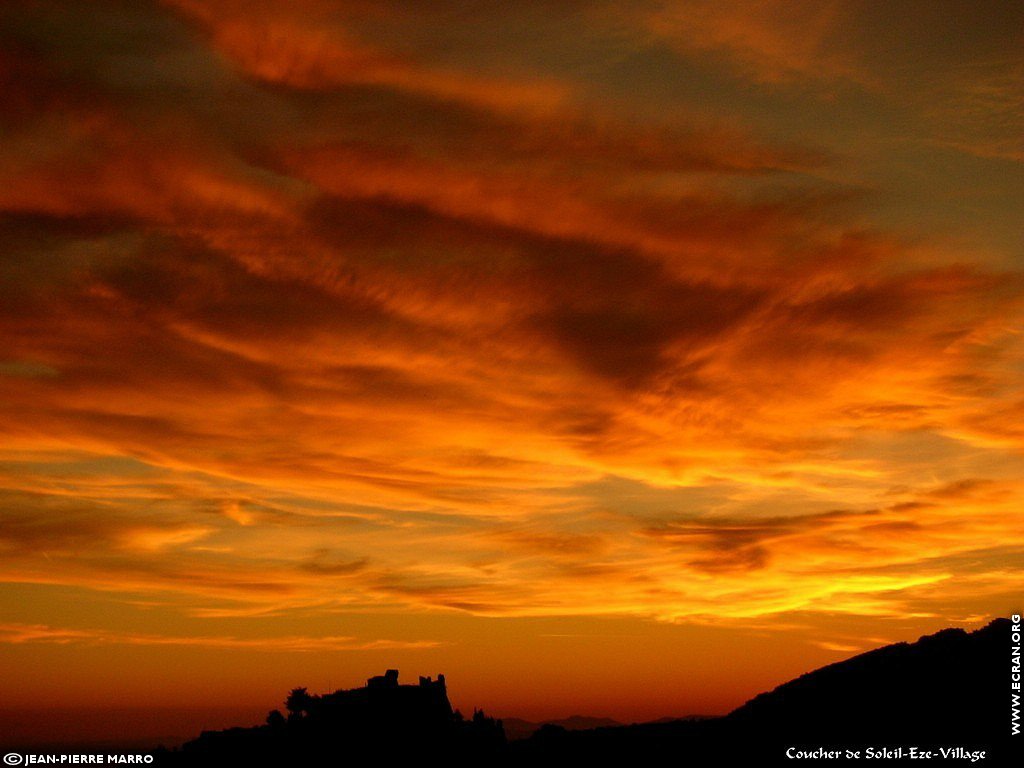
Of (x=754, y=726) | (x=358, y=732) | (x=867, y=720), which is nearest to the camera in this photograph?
(x=867, y=720)

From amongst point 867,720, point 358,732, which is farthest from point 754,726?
point 358,732

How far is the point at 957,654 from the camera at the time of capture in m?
103

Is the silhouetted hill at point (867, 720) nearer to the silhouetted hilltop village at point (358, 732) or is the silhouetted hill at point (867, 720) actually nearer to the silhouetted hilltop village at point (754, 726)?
the silhouetted hilltop village at point (754, 726)

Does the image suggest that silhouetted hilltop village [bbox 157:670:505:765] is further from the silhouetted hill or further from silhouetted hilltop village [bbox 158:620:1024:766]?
the silhouetted hill

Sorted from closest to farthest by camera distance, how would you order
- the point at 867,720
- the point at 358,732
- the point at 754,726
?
the point at 867,720 → the point at 754,726 → the point at 358,732

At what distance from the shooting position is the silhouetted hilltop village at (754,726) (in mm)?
93438

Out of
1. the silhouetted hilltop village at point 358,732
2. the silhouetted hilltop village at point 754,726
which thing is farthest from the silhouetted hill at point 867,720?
the silhouetted hilltop village at point 358,732

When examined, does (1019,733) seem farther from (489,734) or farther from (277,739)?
(277,739)

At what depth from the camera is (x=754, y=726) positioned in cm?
10425

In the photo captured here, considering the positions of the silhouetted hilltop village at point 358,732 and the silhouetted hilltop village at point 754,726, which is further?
the silhouetted hilltop village at point 358,732

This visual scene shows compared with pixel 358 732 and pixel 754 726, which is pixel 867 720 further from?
pixel 358 732

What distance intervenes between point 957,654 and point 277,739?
70.8 m

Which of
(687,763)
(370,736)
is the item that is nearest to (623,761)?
(687,763)

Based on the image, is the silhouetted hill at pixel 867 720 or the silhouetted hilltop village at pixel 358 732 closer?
the silhouetted hill at pixel 867 720
